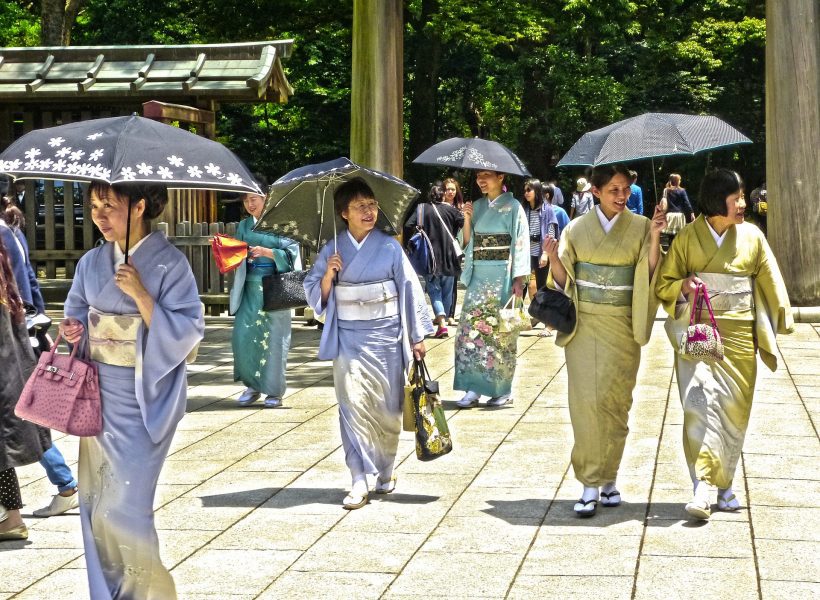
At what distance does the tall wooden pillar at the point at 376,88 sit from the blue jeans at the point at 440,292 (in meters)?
1.58

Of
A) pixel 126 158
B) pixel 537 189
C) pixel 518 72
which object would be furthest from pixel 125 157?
pixel 518 72

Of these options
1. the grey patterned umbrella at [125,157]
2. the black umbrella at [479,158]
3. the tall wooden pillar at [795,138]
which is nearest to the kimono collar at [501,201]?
the black umbrella at [479,158]

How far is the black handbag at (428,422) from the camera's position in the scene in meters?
6.36

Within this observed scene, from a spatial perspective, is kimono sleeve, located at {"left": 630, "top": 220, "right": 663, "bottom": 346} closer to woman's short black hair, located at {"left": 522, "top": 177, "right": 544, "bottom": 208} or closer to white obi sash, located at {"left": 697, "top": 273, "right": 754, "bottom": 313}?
white obi sash, located at {"left": 697, "top": 273, "right": 754, "bottom": 313}

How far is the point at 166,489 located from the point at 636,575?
2.81m

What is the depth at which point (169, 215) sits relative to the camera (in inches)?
598

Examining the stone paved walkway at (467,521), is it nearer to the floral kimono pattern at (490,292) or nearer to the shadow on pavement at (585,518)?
the shadow on pavement at (585,518)

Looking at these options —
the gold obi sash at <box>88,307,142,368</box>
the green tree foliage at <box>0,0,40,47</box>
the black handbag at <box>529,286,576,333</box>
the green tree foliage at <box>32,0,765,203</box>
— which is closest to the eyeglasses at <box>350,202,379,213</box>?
the black handbag at <box>529,286,576,333</box>

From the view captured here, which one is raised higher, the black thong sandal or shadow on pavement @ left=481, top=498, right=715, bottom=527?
the black thong sandal

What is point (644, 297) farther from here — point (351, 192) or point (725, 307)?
point (351, 192)

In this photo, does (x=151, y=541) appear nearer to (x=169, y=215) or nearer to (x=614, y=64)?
(x=169, y=215)

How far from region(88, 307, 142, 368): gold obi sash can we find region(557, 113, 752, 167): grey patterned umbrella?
2.63m

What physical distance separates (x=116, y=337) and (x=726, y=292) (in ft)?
10.3

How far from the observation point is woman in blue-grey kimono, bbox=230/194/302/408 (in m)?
9.29
